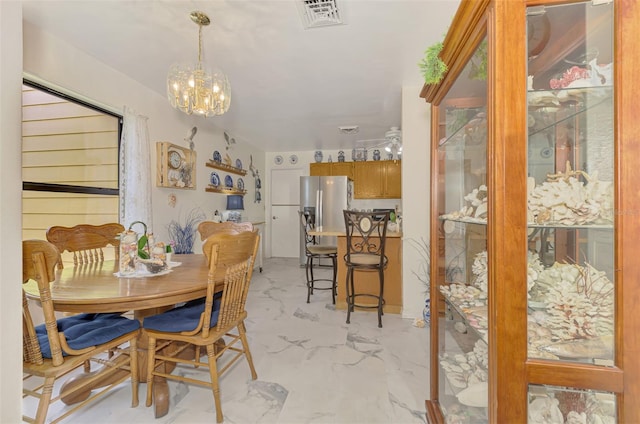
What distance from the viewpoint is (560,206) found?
0.77m

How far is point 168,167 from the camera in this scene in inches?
123

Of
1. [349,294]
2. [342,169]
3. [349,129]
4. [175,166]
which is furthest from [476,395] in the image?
[342,169]

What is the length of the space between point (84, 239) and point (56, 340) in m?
1.10

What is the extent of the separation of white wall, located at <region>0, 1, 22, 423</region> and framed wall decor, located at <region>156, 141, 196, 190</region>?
2576mm

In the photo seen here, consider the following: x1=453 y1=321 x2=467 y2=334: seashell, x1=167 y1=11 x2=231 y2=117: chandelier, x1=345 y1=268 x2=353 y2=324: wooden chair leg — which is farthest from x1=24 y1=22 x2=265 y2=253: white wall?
x1=453 y1=321 x2=467 y2=334: seashell

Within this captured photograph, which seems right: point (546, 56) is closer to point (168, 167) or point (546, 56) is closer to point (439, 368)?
point (439, 368)

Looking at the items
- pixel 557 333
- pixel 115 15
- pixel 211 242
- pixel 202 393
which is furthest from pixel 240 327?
pixel 115 15

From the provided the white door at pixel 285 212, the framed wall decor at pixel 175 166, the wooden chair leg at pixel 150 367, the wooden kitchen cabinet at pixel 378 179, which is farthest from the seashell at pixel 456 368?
the white door at pixel 285 212

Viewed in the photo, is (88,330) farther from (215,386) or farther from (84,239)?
(84,239)

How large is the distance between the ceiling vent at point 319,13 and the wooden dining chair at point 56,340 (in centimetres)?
184

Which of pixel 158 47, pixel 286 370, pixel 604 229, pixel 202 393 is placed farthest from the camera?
pixel 158 47

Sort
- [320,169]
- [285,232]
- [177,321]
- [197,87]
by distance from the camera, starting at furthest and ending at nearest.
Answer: [285,232], [320,169], [197,87], [177,321]

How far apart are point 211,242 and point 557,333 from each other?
1.39 meters

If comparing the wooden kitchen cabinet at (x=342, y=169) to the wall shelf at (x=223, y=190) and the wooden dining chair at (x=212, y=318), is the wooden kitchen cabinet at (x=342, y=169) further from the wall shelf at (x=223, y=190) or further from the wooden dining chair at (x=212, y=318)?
the wooden dining chair at (x=212, y=318)
